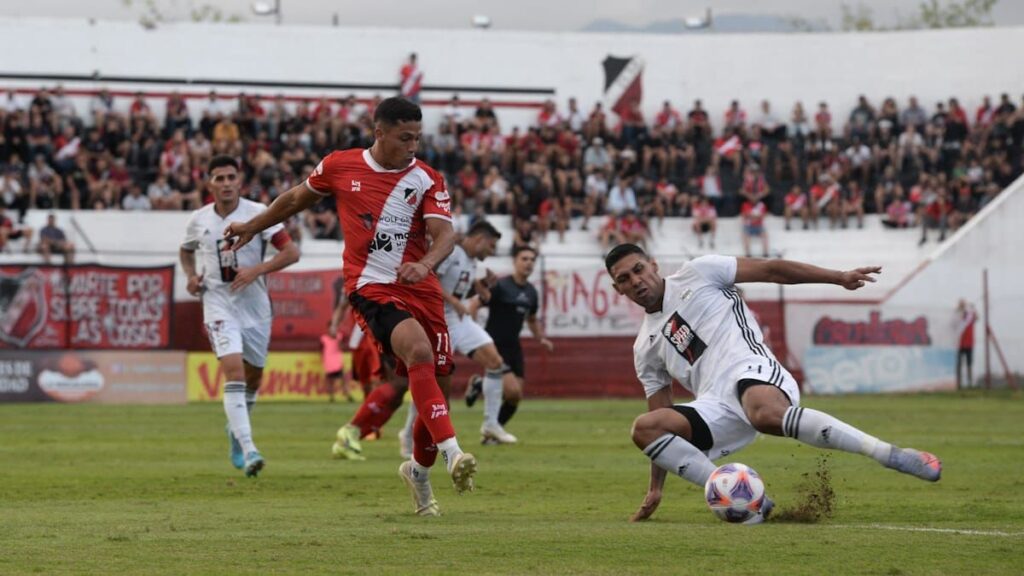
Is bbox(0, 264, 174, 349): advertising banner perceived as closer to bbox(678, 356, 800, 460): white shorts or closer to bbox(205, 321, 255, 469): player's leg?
bbox(205, 321, 255, 469): player's leg

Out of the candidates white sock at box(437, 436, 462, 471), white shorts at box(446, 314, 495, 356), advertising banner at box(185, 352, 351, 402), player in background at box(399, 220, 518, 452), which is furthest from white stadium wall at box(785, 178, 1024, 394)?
white sock at box(437, 436, 462, 471)

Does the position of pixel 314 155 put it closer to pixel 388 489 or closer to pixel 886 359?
pixel 886 359

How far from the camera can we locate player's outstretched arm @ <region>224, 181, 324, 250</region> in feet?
34.3

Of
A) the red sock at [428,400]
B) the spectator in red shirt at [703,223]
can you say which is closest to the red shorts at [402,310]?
the red sock at [428,400]

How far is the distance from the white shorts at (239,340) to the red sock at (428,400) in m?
4.80

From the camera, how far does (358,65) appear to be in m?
47.9

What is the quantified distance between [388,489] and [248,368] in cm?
274

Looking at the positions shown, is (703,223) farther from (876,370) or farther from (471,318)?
(471,318)

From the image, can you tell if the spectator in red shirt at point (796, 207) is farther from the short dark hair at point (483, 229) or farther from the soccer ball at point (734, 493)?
the soccer ball at point (734, 493)

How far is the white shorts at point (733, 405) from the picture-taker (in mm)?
9727

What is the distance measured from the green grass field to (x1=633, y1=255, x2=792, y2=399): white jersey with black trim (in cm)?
96

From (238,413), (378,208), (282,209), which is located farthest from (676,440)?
(238,413)

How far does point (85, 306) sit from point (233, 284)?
20614 millimetres

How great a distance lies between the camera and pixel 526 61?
49156mm
